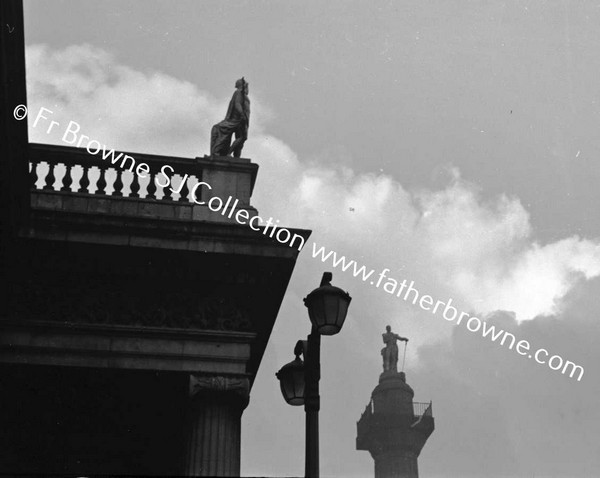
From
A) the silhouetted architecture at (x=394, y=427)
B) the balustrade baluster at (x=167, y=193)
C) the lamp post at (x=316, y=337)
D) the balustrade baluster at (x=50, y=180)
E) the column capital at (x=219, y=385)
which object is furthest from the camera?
the silhouetted architecture at (x=394, y=427)

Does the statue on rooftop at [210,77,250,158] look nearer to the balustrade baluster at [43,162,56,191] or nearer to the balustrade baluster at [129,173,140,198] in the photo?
the balustrade baluster at [129,173,140,198]

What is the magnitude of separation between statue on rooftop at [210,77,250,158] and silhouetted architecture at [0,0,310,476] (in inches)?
33.4

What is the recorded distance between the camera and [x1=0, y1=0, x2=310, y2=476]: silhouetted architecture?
49.8 ft

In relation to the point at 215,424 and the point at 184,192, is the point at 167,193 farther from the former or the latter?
the point at 215,424

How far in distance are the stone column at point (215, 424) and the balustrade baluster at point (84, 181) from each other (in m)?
3.87

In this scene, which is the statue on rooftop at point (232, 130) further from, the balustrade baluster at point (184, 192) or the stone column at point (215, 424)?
the stone column at point (215, 424)

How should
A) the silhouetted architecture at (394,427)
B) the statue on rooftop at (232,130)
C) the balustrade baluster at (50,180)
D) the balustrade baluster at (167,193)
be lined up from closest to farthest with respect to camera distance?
the balustrade baluster at (50,180)
the balustrade baluster at (167,193)
the statue on rooftop at (232,130)
the silhouetted architecture at (394,427)

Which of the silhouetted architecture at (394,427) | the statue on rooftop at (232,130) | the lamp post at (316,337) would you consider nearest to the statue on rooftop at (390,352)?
A: the silhouetted architecture at (394,427)

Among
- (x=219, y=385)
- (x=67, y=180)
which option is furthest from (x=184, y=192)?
(x=219, y=385)

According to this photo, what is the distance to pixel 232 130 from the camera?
18.0 meters

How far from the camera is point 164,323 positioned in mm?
15820

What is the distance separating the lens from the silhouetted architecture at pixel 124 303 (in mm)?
15188

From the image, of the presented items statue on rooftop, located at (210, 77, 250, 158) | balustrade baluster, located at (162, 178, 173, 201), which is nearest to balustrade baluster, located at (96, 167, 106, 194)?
balustrade baluster, located at (162, 178, 173, 201)

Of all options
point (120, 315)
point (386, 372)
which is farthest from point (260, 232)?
point (386, 372)
